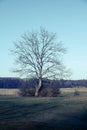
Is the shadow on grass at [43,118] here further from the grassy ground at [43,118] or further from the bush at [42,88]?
the bush at [42,88]

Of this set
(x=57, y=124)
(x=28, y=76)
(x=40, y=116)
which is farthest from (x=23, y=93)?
(x=57, y=124)

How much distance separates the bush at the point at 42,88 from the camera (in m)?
54.5

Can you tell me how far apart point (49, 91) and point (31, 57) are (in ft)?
22.4

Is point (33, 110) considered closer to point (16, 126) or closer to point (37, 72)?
point (16, 126)

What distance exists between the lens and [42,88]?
54.9m

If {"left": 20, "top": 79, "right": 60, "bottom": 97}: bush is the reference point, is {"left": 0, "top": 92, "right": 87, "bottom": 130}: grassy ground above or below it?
below

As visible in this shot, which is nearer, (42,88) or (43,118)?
(43,118)

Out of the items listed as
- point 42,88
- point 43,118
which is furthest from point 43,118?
point 42,88

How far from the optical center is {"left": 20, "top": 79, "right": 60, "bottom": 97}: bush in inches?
2146

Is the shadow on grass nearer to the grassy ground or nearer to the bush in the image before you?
the grassy ground

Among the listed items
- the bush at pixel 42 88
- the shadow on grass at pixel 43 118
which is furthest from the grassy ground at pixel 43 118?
the bush at pixel 42 88

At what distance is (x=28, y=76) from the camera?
176ft

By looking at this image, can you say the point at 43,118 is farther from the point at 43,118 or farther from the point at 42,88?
the point at 42,88

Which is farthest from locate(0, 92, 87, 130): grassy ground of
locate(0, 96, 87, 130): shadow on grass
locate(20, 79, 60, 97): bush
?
locate(20, 79, 60, 97): bush
